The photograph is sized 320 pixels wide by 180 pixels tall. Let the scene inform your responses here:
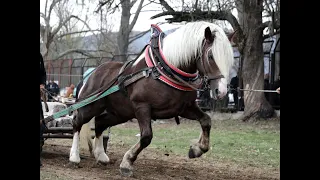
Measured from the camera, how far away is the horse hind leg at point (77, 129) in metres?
7.48

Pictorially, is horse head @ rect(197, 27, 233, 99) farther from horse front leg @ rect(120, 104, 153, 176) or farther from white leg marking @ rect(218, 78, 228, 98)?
horse front leg @ rect(120, 104, 153, 176)

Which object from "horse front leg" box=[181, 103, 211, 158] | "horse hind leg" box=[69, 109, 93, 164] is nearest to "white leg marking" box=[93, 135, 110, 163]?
"horse hind leg" box=[69, 109, 93, 164]

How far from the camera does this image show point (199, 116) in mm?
6582

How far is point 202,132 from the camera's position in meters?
6.50

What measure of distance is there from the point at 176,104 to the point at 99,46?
3256 centimetres

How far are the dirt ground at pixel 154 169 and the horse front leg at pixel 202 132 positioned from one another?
0.39m

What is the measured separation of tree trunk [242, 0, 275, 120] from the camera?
1614cm

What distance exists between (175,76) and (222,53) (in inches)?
26.6

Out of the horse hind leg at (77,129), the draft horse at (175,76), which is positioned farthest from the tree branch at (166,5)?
the draft horse at (175,76)

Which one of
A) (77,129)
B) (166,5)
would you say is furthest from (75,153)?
(166,5)

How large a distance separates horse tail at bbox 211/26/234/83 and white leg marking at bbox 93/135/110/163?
108 inches

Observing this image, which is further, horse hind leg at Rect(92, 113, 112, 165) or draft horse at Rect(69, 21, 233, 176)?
horse hind leg at Rect(92, 113, 112, 165)
